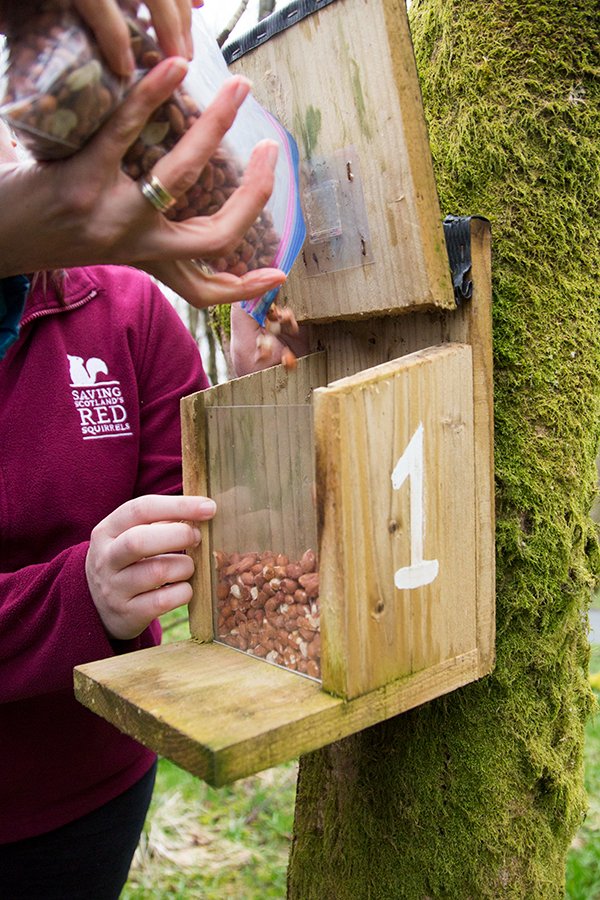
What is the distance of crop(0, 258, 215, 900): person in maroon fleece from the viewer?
4.07 feet

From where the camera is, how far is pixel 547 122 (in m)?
1.13

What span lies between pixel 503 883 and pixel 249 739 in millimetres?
633

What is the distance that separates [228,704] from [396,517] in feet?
0.94

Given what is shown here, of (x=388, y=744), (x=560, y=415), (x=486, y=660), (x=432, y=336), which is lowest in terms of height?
(x=388, y=744)

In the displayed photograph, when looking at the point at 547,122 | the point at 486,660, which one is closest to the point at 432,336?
the point at 547,122

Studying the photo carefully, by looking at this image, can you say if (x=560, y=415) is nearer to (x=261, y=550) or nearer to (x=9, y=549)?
(x=261, y=550)

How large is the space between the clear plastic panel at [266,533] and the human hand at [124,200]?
33 centimetres

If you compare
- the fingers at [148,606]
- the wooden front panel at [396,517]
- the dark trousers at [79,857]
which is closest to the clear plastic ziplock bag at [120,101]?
the wooden front panel at [396,517]

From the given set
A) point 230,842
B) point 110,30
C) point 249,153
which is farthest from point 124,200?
point 230,842

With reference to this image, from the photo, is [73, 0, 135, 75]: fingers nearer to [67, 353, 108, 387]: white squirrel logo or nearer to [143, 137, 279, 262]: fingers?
[143, 137, 279, 262]: fingers

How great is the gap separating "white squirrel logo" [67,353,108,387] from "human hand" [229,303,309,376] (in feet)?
0.76

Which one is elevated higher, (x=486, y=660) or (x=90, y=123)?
(x=90, y=123)

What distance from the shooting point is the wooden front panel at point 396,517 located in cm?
91

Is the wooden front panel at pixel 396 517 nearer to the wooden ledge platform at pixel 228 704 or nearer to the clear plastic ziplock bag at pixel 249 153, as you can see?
the wooden ledge platform at pixel 228 704
